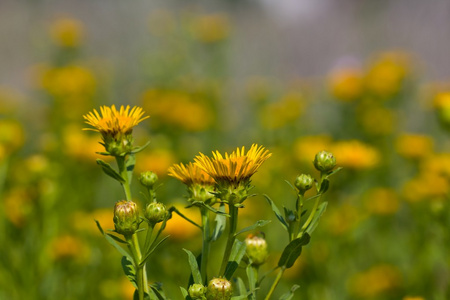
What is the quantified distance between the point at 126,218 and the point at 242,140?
3047 mm

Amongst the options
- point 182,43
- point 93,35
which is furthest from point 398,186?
point 93,35

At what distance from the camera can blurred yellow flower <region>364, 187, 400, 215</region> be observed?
251 centimetres

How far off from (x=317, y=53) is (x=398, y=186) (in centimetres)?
408

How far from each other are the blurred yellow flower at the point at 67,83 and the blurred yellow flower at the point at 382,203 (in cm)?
187

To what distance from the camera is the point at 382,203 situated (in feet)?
8.34

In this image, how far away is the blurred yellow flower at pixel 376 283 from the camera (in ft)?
6.56

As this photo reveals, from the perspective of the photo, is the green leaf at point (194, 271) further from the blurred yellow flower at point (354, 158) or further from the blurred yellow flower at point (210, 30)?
the blurred yellow flower at point (210, 30)

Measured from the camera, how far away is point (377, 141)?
3285 millimetres

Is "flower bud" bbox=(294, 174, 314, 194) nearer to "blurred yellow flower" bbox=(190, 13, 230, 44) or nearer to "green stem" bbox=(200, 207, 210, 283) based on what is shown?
"green stem" bbox=(200, 207, 210, 283)

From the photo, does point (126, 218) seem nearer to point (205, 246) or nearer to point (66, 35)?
point (205, 246)

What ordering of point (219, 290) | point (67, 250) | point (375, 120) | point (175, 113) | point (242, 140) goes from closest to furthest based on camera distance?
point (219, 290) → point (67, 250) → point (175, 113) → point (375, 120) → point (242, 140)

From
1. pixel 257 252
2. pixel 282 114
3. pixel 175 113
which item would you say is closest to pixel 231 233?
pixel 257 252

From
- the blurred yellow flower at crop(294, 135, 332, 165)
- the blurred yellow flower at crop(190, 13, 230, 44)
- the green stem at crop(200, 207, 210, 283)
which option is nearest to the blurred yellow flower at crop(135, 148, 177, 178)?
the blurred yellow flower at crop(294, 135, 332, 165)

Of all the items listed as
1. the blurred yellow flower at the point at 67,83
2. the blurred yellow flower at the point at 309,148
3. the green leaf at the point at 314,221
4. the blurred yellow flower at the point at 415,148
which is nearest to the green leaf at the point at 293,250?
the green leaf at the point at 314,221
